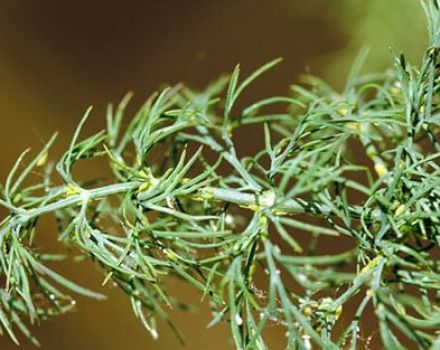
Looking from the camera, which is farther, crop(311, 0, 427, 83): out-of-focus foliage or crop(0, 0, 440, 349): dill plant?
crop(311, 0, 427, 83): out-of-focus foliage

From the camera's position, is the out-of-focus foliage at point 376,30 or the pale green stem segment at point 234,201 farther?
the out-of-focus foliage at point 376,30

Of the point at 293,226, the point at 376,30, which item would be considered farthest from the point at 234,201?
the point at 376,30

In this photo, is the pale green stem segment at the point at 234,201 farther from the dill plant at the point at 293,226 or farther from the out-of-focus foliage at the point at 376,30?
the out-of-focus foliage at the point at 376,30

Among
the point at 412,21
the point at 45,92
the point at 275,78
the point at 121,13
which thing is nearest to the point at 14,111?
the point at 45,92

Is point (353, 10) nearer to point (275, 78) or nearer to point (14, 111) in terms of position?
point (275, 78)

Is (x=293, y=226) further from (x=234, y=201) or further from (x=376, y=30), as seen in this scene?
(x=376, y=30)

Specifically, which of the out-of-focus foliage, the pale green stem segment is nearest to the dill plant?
the pale green stem segment

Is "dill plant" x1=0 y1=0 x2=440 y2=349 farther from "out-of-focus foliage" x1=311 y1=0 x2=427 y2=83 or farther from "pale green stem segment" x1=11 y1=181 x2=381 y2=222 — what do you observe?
"out-of-focus foliage" x1=311 y1=0 x2=427 y2=83

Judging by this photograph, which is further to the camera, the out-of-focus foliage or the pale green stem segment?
the out-of-focus foliage

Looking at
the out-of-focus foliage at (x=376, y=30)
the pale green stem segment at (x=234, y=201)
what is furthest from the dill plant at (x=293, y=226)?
the out-of-focus foliage at (x=376, y=30)

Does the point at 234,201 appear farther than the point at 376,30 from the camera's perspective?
No

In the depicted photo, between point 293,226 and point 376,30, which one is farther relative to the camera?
point 376,30
